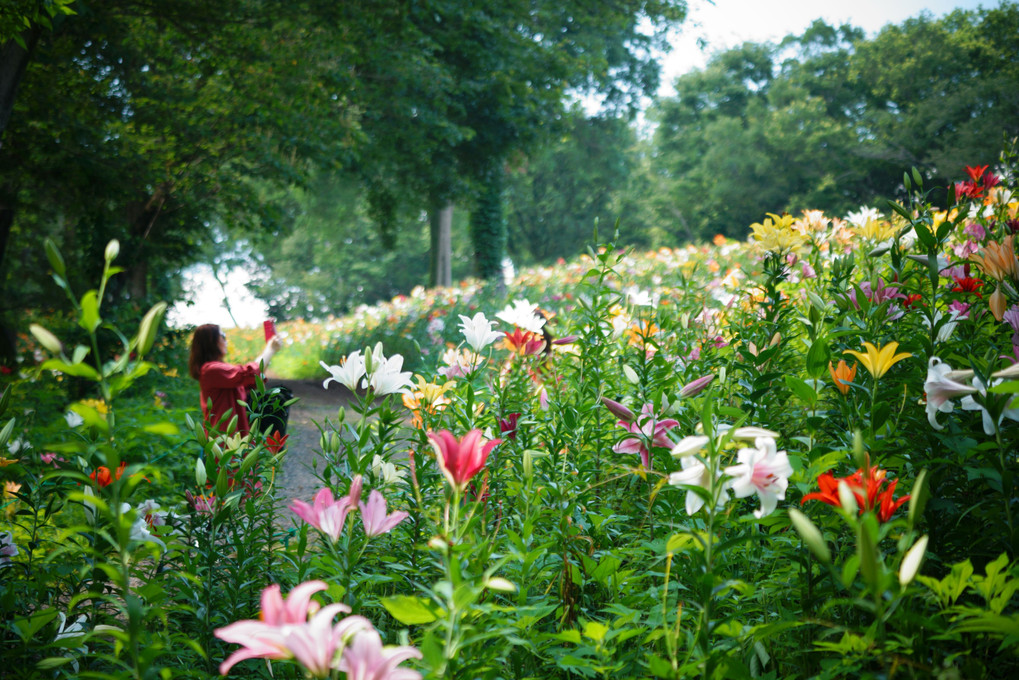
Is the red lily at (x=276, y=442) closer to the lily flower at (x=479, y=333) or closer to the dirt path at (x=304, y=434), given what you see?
the dirt path at (x=304, y=434)

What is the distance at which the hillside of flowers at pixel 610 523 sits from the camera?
0.89 m

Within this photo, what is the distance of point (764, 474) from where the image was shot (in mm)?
1038

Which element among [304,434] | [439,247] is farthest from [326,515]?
[439,247]

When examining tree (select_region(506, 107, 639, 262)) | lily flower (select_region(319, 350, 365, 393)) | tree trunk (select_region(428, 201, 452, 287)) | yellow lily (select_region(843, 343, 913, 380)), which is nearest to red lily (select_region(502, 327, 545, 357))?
lily flower (select_region(319, 350, 365, 393))

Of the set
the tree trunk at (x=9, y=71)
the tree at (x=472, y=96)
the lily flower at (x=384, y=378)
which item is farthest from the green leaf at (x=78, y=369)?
the tree at (x=472, y=96)

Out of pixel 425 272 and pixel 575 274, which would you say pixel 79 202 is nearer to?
pixel 575 274

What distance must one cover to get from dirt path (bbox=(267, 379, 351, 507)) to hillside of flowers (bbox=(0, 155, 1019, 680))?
0.51 metres

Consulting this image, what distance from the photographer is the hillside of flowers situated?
888 mm

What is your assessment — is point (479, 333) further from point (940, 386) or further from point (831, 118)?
point (831, 118)

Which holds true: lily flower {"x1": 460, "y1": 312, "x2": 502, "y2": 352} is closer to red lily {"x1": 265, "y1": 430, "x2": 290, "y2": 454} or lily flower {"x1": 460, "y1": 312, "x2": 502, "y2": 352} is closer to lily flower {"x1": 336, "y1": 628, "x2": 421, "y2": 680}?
red lily {"x1": 265, "y1": 430, "x2": 290, "y2": 454}

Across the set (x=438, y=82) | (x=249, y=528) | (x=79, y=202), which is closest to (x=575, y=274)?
(x=438, y=82)

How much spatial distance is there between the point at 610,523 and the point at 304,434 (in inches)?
232

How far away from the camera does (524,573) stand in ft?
4.07

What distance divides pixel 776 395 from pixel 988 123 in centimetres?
2195
